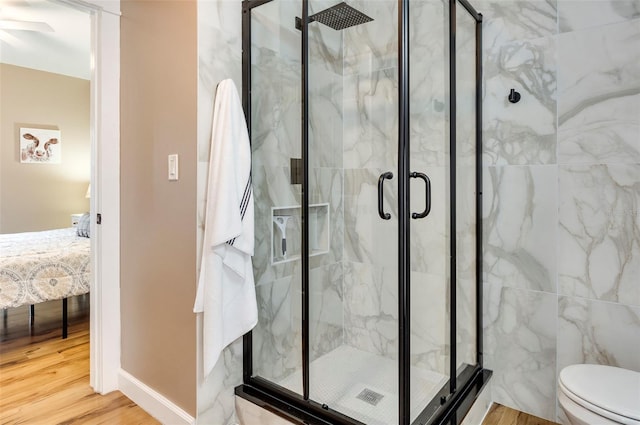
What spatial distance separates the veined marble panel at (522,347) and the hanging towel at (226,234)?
4.32 feet

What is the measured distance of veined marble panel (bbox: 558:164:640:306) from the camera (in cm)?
171

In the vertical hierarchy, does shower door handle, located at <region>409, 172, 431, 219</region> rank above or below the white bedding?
above

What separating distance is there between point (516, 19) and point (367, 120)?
90 centimetres

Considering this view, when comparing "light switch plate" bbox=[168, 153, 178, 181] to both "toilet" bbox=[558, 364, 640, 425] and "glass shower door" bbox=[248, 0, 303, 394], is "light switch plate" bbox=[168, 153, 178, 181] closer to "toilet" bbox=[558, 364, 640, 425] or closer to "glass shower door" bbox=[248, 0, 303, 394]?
"glass shower door" bbox=[248, 0, 303, 394]

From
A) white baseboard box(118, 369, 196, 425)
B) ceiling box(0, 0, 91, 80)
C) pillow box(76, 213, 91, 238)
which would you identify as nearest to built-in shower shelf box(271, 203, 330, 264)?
white baseboard box(118, 369, 196, 425)

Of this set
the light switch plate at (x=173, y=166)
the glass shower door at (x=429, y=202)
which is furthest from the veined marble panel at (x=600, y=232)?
the light switch plate at (x=173, y=166)

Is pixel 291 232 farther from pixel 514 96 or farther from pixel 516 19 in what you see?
pixel 516 19

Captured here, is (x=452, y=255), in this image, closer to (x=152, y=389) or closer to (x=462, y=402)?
(x=462, y=402)

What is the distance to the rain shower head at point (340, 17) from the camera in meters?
1.95

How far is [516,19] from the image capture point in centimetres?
197

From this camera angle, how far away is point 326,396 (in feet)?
5.89

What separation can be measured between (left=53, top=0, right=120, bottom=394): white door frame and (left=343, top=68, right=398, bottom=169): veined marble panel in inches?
51.6

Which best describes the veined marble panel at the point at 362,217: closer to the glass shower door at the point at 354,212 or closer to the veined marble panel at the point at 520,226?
the glass shower door at the point at 354,212

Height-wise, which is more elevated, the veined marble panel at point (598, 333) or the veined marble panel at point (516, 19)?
the veined marble panel at point (516, 19)
